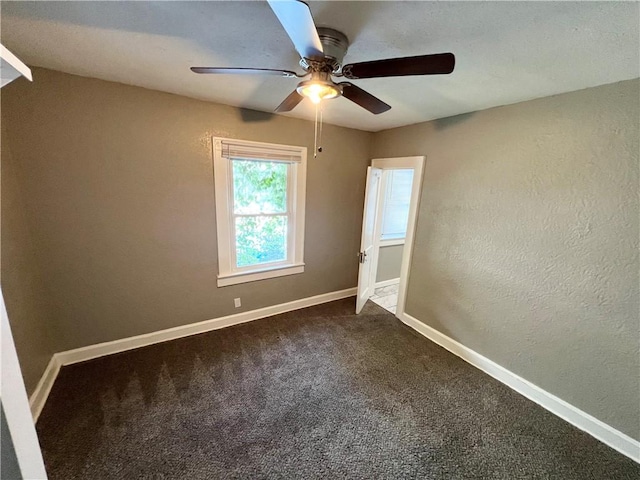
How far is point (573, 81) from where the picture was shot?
5.08 feet

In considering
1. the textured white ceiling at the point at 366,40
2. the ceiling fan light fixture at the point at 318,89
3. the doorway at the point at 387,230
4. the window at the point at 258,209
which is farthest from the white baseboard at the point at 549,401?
the ceiling fan light fixture at the point at 318,89

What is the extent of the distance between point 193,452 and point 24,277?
1.69m

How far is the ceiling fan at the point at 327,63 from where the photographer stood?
2.96 ft

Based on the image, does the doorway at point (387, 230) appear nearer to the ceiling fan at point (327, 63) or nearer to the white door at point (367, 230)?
the white door at point (367, 230)

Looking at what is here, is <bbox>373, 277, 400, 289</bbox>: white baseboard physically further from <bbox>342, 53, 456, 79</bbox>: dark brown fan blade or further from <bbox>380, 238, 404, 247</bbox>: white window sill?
<bbox>342, 53, 456, 79</bbox>: dark brown fan blade

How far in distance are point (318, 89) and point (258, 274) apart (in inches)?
83.2

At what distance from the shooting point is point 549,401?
1.94 meters

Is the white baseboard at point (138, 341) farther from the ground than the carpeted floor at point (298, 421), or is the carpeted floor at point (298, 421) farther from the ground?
the white baseboard at point (138, 341)

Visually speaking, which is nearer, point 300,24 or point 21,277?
point 300,24

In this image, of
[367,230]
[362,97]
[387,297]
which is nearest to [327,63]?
[362,97]

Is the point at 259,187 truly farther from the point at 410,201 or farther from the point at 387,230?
the point at 387,230

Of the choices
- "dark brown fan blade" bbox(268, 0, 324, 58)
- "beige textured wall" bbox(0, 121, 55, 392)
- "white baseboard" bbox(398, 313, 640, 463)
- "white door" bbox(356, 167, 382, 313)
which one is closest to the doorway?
"white door" bbox(356, 167, 382, 313)

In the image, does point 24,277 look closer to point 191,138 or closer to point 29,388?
point 29,388

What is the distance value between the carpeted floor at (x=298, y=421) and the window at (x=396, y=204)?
1.99 meters
